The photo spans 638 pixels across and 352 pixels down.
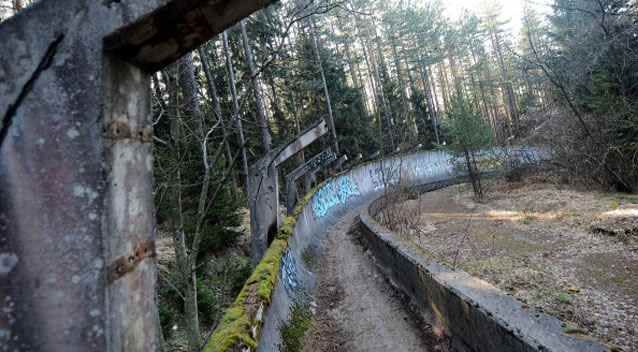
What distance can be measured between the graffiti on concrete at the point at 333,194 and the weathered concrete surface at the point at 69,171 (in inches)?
354

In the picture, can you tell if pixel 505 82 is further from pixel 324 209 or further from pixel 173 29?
pixel 173 29

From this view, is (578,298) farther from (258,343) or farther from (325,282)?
(258,343)

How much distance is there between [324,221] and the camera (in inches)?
432

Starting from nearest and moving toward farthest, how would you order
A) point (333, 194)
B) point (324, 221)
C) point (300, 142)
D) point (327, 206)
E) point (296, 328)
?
point (296, 328)
point (300, 142)
point (324, 221)
point (327, 206)
point (333, 194)

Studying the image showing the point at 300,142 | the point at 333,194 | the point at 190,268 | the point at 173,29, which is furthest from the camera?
the point at 333,194

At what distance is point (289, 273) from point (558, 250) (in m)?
5.39

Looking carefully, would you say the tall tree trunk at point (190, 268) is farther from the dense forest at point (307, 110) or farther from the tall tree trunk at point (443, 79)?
the tall tree trunk at point (443, 79)

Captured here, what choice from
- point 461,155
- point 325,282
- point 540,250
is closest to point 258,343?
point 325,282

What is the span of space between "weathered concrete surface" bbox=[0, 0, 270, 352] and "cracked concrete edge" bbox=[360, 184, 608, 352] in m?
2.75

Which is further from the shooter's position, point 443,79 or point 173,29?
point 443,79

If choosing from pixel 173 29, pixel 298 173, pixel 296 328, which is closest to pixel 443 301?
pixel 296 328

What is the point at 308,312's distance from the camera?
5.03 m

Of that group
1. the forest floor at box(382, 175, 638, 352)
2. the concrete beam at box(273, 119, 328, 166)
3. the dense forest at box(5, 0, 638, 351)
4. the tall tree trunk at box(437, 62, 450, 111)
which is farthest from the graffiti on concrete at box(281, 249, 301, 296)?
the tall tree trunk at box(437, 62, 450, 111)

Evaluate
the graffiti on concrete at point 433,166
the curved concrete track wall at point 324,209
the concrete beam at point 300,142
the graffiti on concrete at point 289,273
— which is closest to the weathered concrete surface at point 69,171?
the curved concrete track wall at point 324,209
